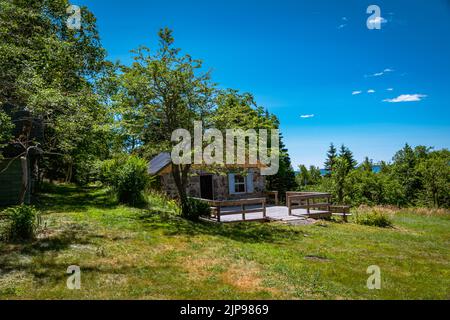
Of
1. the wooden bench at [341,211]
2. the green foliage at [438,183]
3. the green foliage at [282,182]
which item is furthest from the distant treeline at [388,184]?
the wooden bench at [341,211]

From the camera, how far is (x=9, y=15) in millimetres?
13625

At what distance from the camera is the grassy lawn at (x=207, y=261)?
20.9 feet

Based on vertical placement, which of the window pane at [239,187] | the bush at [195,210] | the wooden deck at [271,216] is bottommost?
the wooden deck at [271,216]

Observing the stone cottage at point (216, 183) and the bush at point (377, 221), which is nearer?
the bush at point (377, 221)

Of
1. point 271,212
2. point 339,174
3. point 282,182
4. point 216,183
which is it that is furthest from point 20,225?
point 282,182

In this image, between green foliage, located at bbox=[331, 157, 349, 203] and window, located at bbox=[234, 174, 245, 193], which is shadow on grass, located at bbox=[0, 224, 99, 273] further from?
green foliage, located at bbox=[331, 157, 349, 203]

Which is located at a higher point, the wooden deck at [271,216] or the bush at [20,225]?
the bush at [20,225]

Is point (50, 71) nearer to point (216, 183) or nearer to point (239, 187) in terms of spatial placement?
point (216, 183)

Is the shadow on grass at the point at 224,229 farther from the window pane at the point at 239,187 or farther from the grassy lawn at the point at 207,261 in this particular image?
the window pane at the point at 239,187

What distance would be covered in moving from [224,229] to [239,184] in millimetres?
10040

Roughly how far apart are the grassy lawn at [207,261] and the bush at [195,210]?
0.92 metres

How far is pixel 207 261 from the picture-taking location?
8539mm

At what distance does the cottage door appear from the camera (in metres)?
23.5

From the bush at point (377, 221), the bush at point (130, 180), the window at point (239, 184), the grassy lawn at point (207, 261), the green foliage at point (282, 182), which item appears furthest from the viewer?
the green foliage at point (282, 182)
